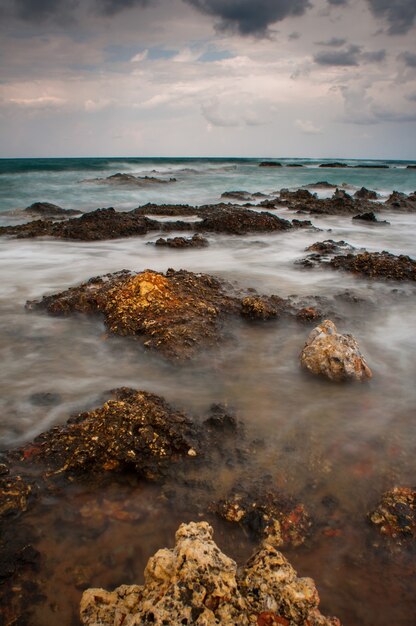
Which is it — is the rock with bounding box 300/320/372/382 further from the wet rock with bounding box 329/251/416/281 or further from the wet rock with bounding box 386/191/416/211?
the wet rock with bounding box 386/191/416/211

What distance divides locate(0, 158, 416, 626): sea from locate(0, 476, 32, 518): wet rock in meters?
0.11

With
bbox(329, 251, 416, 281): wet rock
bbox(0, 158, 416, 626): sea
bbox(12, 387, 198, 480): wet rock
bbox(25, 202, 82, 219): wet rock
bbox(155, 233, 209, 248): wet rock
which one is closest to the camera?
bbox(0, 158, 416, 626): sea

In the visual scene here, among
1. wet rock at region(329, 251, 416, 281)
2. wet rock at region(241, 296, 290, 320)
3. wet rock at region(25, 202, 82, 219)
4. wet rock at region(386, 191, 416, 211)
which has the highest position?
wet rock at region(386, 191, 416, 211)

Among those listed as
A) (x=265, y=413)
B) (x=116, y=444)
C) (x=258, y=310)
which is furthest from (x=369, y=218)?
(x=116, y=444)

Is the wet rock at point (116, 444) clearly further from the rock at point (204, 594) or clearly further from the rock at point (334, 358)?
the rock at point (334, 358)

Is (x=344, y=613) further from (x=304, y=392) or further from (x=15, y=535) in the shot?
(x=304, y=392)

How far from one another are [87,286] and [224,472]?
371 cm

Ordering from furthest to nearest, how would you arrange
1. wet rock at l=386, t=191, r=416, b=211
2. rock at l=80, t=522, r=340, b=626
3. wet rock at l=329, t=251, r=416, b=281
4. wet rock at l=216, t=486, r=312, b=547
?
1. wet rock at l=386, t=191, r=416, b=211
2. wet rock at l=329, t=251, r=416, b=281
3. wet rock at l=216, t=486, r=312, b=547
4. rock at l=80, t=522, r=340, b=626

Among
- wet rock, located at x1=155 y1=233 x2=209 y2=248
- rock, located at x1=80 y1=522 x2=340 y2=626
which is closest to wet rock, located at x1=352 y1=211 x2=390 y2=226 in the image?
wet rock, located at x1=155 y1=233 x2=209 y2=248

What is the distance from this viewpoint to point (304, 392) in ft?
11.7

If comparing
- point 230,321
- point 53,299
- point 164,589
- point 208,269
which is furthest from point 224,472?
point 208,269

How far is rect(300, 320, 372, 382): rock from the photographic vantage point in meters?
3.64

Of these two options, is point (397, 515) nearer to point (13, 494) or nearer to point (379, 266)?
point (13, 494)

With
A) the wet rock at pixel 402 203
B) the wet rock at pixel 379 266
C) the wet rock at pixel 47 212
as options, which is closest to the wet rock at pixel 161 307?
the wet rock at pixel 379 266
